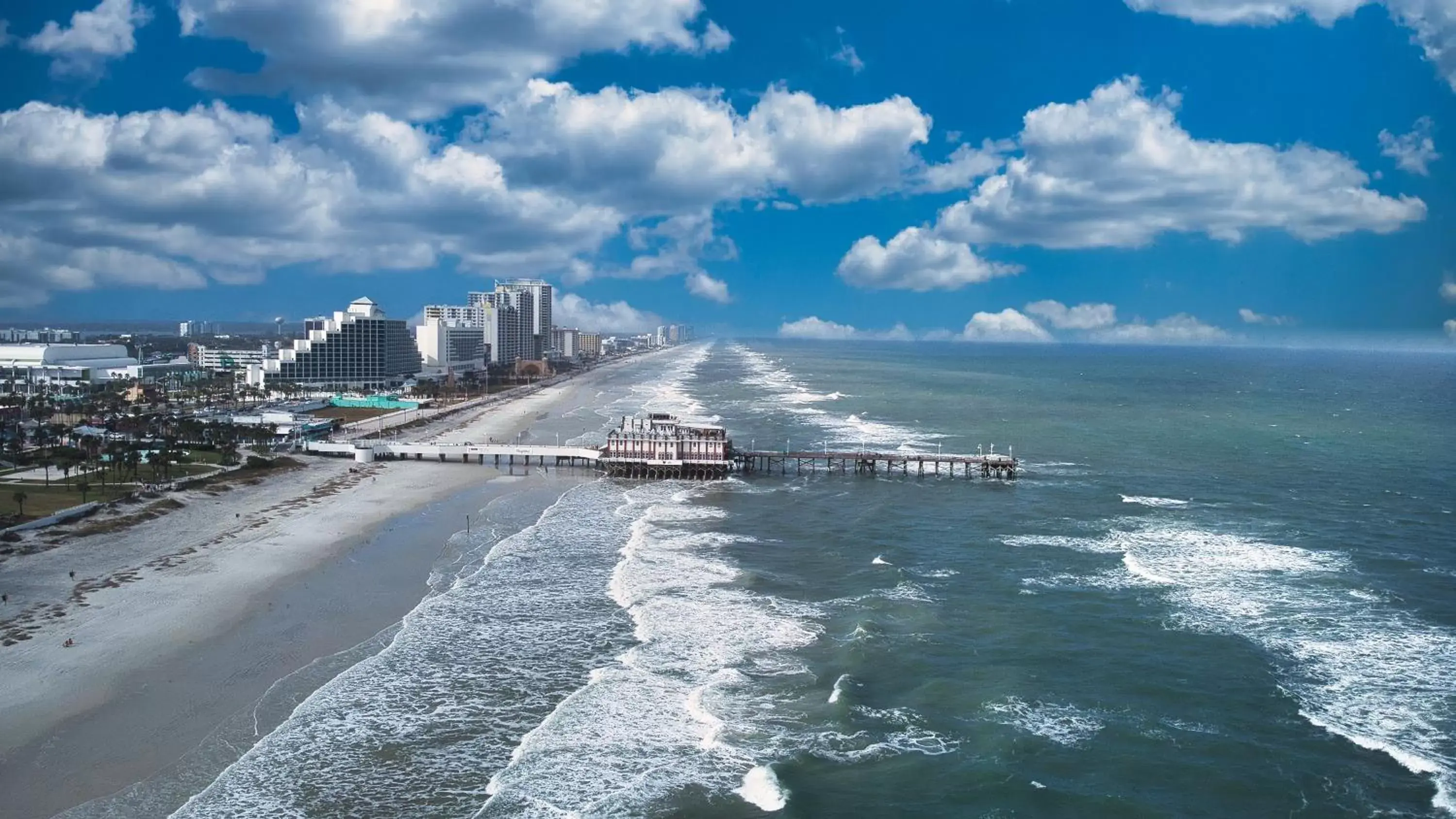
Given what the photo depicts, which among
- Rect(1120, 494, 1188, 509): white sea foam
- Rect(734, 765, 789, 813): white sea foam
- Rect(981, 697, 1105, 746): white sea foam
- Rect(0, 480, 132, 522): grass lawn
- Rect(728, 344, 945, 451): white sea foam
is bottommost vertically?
Rect(734, 765, 789, 813): white sea foam

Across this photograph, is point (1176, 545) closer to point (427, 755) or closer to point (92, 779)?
point (427, 755)

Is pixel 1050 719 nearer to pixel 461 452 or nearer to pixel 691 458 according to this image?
pixel 691 458

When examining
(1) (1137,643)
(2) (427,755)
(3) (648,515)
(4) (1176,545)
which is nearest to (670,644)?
(2) (427,755)

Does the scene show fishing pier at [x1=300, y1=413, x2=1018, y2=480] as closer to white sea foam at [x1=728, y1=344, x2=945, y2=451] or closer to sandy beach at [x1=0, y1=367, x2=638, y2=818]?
white sea foam at [x1=728, y1=344, x2=945, y2=451]

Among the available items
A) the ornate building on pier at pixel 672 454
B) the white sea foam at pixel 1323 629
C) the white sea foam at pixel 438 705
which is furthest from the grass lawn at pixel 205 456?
the white sea foam at pixel 1323 629

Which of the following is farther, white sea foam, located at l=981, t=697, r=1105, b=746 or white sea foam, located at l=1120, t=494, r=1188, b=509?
white sea foam, located at l=1120, t=494, r=1188, b=509

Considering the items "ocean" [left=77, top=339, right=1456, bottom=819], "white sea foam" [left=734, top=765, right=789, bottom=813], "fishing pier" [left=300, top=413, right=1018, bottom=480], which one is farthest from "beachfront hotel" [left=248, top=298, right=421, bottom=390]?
"white sea foam" [left=734, top=765, right=789, bottom=813]

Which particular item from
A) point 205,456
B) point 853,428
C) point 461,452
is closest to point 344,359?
point 205,456
